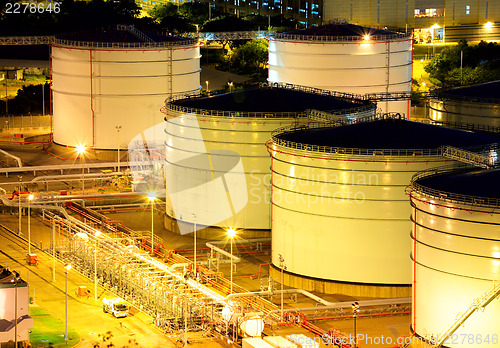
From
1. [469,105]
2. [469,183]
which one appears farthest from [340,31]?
[469,183]

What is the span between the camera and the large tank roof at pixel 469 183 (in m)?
57.7

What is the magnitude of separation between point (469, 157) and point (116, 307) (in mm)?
21381

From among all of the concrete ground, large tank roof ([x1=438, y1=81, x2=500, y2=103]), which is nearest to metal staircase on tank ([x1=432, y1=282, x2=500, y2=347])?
the concrete ground

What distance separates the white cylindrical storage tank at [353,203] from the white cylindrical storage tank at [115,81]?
41839 millimetres

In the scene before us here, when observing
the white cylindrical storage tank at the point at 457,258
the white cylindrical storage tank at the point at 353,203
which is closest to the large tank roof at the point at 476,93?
the white cylindrical storage tank at the point at 353,203

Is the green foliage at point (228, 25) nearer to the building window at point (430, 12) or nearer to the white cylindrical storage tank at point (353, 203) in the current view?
the building window at point (430, 12)

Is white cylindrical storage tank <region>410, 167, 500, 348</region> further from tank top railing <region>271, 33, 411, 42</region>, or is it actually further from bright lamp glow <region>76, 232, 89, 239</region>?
tank top railing <region>271, 33, 411, 42</region>

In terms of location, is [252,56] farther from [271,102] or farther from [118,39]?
[271,102]

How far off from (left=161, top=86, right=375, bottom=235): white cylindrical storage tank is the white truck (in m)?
17.0

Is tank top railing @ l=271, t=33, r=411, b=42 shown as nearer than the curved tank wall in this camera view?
Yes

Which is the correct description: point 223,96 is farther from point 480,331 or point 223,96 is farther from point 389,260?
point 480,331

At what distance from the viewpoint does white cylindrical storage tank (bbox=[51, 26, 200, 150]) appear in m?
110

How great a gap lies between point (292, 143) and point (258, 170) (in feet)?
35.0

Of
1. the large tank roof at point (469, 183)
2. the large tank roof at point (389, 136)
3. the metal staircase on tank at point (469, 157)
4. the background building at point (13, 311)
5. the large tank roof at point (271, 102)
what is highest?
the large tank roof at point (271, 102)
